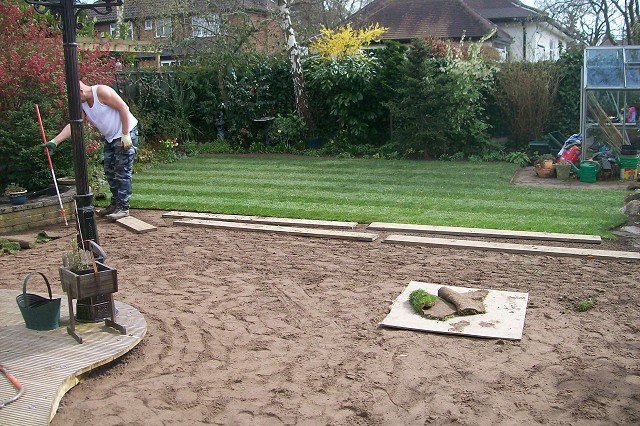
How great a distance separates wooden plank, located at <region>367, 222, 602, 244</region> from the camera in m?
7.82

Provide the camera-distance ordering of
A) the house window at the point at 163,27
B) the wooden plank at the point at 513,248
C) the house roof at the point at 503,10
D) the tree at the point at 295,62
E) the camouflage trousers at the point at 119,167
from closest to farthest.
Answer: the wooden plank at the point at 513,248 < the camouflage trousers at the point at 119,167 < the tree at the point at 295,62 < the house window at the point at 163,27 < the house roof at the point at 503,10

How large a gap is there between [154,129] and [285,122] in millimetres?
3603

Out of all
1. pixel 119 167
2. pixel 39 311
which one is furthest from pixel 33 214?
pixel 39 311

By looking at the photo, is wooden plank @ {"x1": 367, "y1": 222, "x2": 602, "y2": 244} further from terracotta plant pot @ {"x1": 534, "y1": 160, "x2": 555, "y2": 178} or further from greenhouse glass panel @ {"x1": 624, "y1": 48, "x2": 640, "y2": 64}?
greenhouse glass panel @ {"x1": 624, "y1": 48, "x2": 640, "y2": 64}

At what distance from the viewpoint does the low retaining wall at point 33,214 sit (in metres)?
9.14

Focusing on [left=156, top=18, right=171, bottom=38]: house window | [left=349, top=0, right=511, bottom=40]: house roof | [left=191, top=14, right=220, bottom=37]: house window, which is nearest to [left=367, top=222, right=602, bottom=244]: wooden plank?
[left=191, top=14, right=220, bottom=37]: house window

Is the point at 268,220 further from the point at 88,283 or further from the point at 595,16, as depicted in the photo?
the point at 595,16

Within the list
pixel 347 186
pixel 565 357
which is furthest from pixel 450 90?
pixel 565 357

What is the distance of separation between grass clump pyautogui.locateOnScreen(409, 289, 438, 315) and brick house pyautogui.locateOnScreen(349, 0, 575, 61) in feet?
88.3

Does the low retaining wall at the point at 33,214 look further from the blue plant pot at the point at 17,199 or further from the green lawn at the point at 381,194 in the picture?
the green lawn at the point at 381,194

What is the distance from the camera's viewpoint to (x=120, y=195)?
9.78m

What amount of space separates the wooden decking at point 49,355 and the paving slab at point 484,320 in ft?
7.03

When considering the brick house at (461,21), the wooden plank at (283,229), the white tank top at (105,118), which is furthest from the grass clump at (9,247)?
the brick house at (461,21)

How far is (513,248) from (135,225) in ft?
16.8
